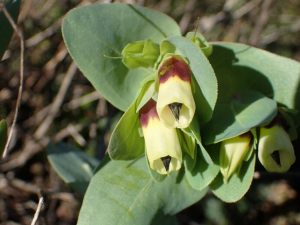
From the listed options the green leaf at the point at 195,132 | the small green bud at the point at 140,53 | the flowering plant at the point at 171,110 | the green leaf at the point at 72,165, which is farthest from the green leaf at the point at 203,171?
the green leaf at the point at 72,165

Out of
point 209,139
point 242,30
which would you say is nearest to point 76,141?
point 209,139

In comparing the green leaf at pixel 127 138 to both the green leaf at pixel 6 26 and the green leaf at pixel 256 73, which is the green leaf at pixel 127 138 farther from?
the green leaf at pixel 6 26

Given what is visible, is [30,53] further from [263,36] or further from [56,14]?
[263,36]

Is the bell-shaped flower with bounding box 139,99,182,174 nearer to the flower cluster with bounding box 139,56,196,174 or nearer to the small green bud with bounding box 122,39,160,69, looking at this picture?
the flower cluster with bounding box 139,56,196,174

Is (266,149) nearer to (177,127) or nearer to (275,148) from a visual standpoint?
(275,148)

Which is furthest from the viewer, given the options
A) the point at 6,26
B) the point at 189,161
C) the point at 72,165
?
the point at 72,165

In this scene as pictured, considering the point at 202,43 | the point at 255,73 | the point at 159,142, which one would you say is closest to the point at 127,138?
the point at 159,142
